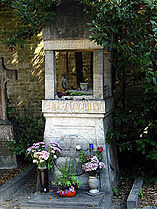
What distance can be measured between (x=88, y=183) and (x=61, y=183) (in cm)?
48

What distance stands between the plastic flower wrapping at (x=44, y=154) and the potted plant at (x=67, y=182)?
0.23m

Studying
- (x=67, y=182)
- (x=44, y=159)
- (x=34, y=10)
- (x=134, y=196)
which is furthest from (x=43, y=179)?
(x=34, y=10)

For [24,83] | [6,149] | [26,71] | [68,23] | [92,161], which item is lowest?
[6,149]

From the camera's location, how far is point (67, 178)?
222 inches

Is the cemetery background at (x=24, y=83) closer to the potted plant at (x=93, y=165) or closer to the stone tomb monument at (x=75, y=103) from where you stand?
the stone tomb monument at (x=75, y=103)

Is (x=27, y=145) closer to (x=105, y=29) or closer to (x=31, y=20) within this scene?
(x=31, y=20)

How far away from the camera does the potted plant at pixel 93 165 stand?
549 centimetres

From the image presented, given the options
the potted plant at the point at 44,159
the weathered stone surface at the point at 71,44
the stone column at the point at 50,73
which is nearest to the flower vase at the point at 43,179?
the potted plant at the point at 44,159

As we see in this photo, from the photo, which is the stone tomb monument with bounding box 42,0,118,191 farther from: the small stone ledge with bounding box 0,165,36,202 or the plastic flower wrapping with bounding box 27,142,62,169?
the small stone ledge with bounding box 0,165,36,202

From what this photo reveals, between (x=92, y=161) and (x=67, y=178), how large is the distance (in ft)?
1.75

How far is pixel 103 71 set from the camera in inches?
235

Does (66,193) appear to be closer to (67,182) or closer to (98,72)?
(67,182)

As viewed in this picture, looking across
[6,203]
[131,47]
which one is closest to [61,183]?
[6,203]

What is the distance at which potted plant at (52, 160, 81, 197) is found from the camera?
539 centimetres
